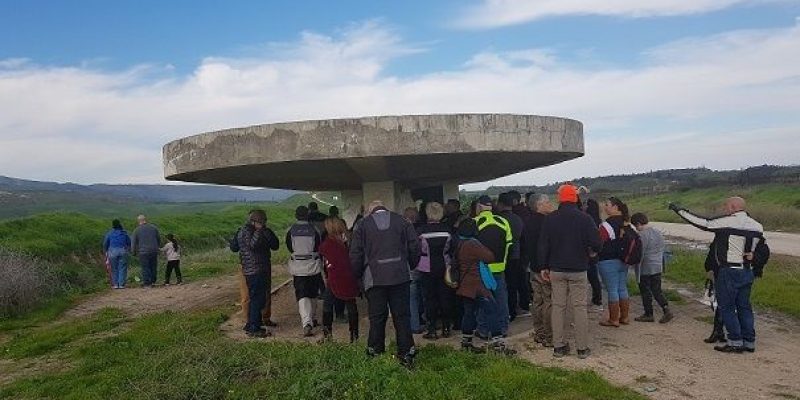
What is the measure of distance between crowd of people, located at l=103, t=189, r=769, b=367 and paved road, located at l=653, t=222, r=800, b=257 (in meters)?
15.9

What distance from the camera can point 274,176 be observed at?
365 inches

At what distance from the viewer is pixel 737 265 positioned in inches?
256

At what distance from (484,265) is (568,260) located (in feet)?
2.73

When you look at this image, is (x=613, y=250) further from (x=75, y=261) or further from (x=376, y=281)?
(x=75, y=261)

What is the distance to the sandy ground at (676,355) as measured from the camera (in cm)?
547

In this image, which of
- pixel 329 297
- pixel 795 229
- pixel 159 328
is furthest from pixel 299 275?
pixel 795 229

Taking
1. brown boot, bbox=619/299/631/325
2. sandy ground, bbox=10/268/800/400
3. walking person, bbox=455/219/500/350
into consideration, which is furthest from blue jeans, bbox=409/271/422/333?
brown boot, bbox=619/299/631/325

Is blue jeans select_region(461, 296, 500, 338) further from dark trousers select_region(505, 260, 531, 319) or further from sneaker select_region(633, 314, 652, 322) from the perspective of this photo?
sneaker select_region(633, 314, 652, 322)

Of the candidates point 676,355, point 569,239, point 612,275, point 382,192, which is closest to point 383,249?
point 569,239

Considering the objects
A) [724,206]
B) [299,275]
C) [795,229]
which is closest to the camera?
[724,206]

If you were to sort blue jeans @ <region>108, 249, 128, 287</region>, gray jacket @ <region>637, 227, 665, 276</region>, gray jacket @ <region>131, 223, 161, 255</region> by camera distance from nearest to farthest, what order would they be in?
gray jacket @ <region>637, 227, 665, 276</region> → blue jeans @ <region>108, 249, 128, 287</region> → gray jacket @ <region>131, 223, 161, 255</region>

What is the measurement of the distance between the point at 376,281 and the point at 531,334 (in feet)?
7.81

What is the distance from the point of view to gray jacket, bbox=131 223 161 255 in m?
14.7

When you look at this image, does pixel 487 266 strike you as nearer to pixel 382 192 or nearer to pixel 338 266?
pixel 338 266
